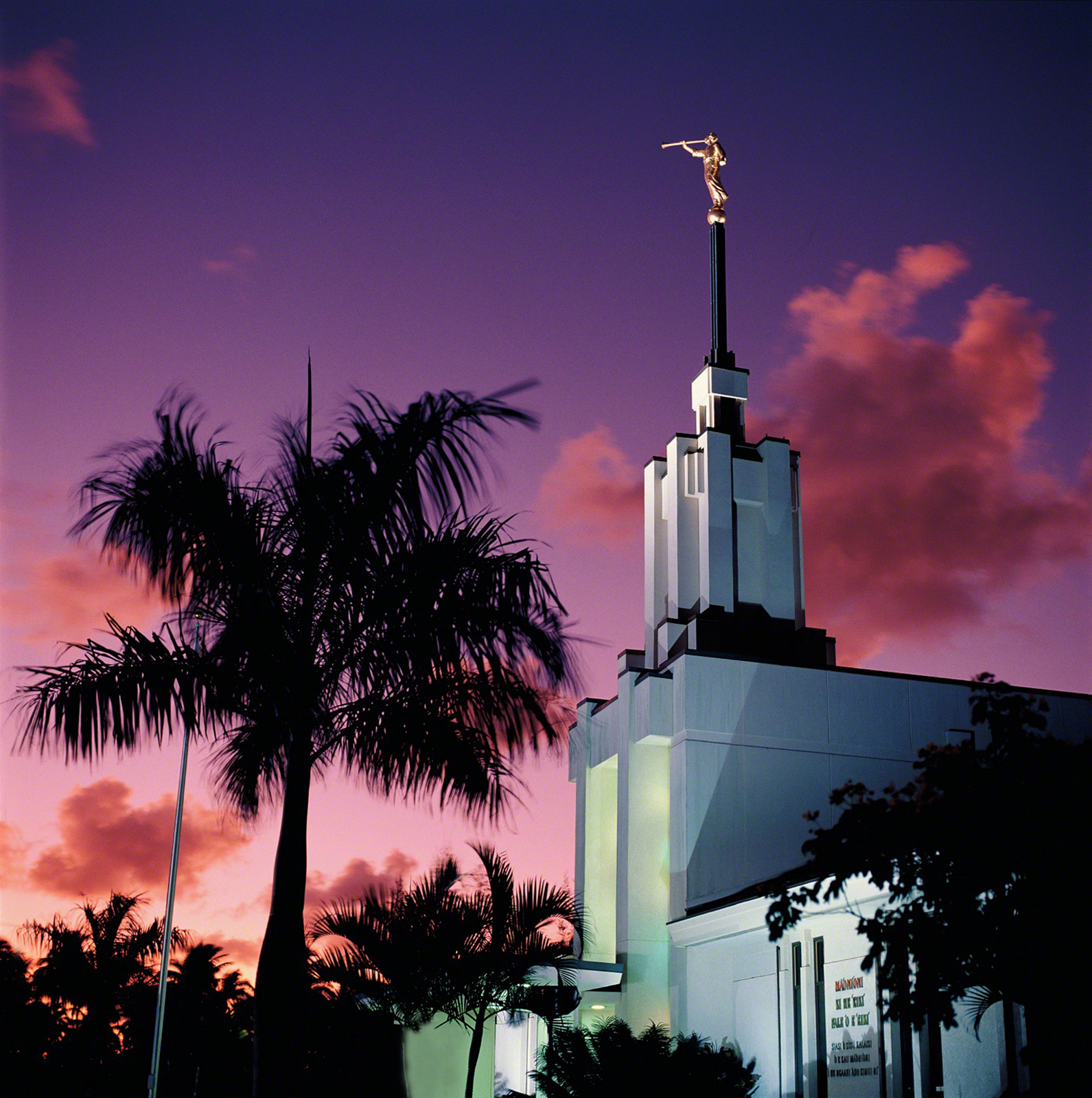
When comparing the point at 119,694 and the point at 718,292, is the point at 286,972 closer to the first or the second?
the point at 119,694

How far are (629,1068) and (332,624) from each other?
11.8m

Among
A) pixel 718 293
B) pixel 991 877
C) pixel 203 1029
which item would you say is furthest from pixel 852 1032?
pixel 203 1029

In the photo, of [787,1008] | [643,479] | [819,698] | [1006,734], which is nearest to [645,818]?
[819,698]

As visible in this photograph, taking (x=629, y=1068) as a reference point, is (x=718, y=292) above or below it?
above

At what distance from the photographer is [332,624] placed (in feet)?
28.9

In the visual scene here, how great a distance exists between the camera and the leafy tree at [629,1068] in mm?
18141

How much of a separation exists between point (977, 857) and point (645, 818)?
641 inches

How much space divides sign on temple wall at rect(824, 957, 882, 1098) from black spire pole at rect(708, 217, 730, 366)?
16.3m

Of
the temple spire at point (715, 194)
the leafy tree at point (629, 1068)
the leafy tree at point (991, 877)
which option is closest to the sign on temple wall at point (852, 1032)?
the leafy tree at point (629, 1068)

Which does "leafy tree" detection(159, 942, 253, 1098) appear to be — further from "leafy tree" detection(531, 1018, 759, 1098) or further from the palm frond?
the palm frond

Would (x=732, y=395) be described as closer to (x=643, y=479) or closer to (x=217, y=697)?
(x=643, y=479)

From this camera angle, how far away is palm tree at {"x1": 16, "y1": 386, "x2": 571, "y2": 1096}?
8.61 meters

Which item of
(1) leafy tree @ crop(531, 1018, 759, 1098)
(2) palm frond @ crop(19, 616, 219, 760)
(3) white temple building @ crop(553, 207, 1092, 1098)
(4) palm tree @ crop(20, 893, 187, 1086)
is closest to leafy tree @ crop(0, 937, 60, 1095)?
(4) palm tree @ crop(20, 893, 187, 1086)

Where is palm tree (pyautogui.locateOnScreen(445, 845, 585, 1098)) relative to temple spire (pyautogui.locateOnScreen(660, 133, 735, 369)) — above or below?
below
